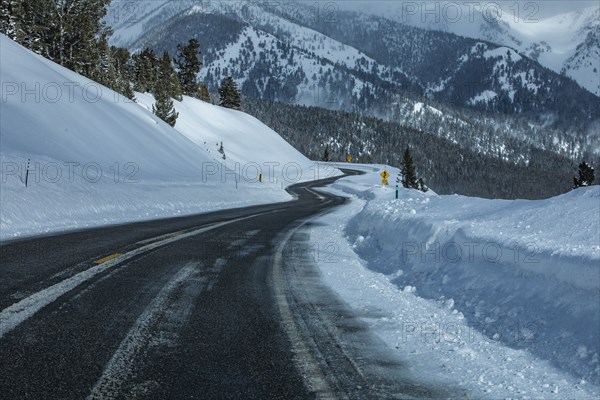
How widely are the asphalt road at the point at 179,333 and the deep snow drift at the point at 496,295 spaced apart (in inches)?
17.2

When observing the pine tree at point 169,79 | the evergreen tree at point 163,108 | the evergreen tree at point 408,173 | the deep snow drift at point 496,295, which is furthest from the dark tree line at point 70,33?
the deep snow drift at point 496,295

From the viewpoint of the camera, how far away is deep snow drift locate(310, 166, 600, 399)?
3770mm

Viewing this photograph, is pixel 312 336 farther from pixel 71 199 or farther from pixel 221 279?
pixel 71 199

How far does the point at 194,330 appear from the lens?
4.36 m

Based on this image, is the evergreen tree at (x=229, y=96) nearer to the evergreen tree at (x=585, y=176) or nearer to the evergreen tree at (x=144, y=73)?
the evergreen tree at (x=144, y=73)

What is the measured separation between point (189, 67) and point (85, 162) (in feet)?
207

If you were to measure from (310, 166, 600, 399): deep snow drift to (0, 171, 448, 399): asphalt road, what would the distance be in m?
0.44

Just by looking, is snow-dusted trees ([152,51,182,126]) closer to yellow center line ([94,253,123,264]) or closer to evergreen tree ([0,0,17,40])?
evergreen tree ([0,0,17,40])

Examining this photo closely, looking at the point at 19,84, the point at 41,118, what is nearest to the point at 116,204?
the point at 41,118

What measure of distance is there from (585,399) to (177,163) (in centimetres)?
2862

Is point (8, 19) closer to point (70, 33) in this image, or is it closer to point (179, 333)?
point (70, 33)

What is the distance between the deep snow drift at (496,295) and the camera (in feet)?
12.4

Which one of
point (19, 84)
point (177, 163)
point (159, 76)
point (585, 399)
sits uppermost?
point (159, 76)

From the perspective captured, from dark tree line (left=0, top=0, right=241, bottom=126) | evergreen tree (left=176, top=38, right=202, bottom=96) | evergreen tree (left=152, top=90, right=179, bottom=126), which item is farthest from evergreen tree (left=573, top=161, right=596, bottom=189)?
evergreen tree (left=176, top=38, right=202, bottom=96)
